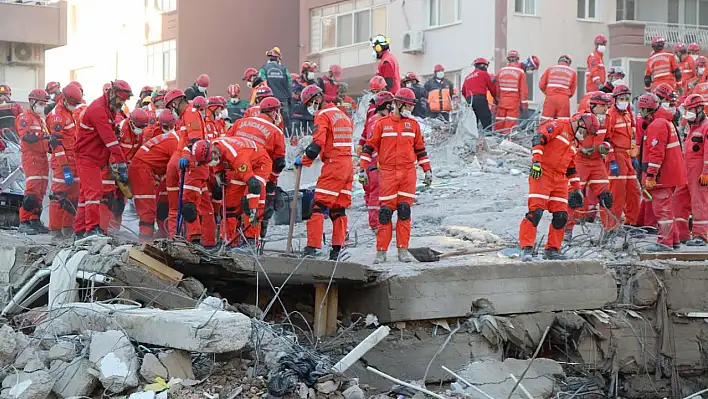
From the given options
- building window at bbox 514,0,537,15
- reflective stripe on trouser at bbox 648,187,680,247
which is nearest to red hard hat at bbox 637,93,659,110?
reflective stripe on trouser at bbox 648,187,680,247

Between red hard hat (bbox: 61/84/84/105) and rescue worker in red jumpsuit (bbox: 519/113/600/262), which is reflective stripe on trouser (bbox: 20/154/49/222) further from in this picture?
rescue worker in red jumpsuit (bbox: 519/113/600/262)

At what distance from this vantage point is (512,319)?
36.0 ft

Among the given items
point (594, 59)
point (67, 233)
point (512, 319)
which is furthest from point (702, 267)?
point (594, 59)

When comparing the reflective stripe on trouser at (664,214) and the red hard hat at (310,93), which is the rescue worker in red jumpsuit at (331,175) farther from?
the reflective stripe on trouser at (664,214)

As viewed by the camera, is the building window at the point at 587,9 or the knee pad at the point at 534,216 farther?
the building window at the point at 587,9

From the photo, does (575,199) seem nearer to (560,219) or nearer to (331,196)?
(560,219)

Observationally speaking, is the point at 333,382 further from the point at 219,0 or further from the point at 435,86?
the point at 219,0

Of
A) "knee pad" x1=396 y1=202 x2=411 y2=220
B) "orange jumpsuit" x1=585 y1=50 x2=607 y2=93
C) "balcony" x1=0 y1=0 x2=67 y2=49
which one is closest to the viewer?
"knee pad" x1=396 y1=202 x2=411 y2=220

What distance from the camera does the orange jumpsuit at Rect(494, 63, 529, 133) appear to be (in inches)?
799

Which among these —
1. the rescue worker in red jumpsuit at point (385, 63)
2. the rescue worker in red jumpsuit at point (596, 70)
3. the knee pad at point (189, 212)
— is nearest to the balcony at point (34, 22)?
the rescue worker in red jumpsuit at point (596, 70)

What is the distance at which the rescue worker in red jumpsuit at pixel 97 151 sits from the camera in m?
12.6

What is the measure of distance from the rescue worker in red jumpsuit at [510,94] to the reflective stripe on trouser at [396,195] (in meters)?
8.86

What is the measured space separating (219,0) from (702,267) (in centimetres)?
2705

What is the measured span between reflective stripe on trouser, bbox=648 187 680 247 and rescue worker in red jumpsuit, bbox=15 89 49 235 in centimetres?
771
